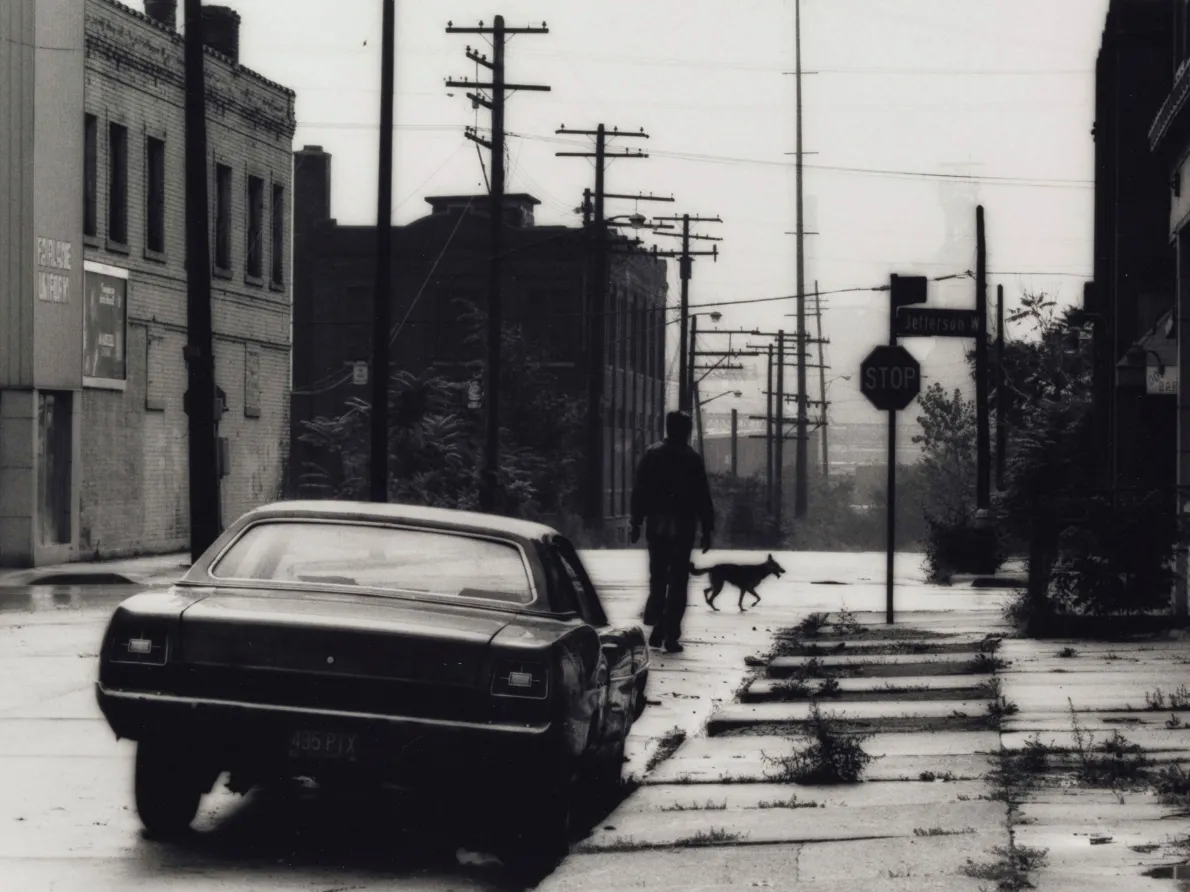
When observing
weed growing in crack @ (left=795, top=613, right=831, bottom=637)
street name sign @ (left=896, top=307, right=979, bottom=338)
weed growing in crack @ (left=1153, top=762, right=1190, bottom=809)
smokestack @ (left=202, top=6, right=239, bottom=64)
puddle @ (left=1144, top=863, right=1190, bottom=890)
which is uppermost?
A: smokestack @ (left=202, top=6, right=239, bottom=64)

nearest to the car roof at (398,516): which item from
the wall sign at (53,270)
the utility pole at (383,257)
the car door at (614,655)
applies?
the car door at (614,655)

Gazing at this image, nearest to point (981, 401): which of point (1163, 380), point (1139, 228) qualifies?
point (1139, 228)

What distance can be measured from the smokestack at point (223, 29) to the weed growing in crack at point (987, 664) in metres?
30.5

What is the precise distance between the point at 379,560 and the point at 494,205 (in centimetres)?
3320

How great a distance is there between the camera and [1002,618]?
800 inches

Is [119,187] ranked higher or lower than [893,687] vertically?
higher

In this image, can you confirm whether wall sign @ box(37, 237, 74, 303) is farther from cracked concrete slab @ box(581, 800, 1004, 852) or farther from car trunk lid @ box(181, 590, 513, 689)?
car trunk lid @ box(181, 590, 513, 689)

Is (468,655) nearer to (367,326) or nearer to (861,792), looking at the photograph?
(861,792)

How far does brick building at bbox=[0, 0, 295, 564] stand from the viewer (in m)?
32.8

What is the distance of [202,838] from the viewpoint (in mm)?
8484

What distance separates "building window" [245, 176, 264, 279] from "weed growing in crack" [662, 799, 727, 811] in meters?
34.7

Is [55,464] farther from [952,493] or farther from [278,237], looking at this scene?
[952,493]

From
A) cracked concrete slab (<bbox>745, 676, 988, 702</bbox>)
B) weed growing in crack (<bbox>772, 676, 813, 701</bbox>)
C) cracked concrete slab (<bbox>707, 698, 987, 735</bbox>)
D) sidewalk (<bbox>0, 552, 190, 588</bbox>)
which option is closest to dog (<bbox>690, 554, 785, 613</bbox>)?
sidewalk (<bbox>0, 552, 190, 588</bbox>)

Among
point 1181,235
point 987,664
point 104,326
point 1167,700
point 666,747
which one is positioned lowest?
point 666,747
